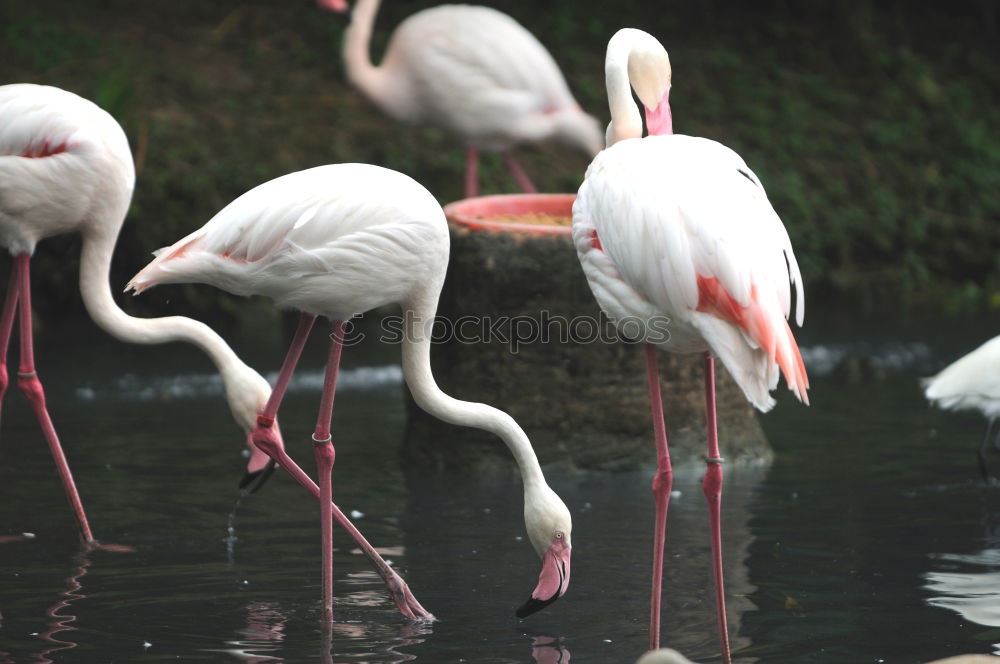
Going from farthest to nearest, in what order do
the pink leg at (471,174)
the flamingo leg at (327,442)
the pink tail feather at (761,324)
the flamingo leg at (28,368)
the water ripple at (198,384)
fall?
1. the pink leg at (471,174)
2. the water ripple at (198,384)
3. the flamingo leg at (28,368)
4. the flamingo leg at (327,442)
5. the pink tail feather at (761,324)

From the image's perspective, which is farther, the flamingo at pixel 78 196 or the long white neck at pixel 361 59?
the long white neck at pixel 361 59

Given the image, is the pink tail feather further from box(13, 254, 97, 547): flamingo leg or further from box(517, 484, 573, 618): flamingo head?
box(13, 254, 97, 547): flamingo leg

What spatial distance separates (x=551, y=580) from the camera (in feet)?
14.0

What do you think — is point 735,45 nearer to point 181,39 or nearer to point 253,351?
point 181,39

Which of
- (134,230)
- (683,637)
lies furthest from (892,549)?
(134,230)

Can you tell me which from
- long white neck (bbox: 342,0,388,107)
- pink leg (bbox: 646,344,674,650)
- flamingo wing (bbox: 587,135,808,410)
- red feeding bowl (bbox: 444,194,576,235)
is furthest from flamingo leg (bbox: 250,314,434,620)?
long white neck (bbox: 342,0,388,107)

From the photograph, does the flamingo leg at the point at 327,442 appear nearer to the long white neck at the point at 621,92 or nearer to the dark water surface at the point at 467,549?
the dark water surface at the point at 467,549

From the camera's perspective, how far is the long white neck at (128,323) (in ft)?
17.5

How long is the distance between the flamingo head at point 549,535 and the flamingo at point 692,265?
275 mm

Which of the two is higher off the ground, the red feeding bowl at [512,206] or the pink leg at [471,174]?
the pink leg at [471,174]

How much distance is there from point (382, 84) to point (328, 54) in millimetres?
3780

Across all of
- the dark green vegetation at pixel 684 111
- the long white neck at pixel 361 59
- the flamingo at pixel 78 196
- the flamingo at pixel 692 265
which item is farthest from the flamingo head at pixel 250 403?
the dark green vegetation at pixel 684 111

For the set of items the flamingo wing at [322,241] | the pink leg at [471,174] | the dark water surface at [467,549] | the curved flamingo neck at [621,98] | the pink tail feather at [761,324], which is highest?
the curved flamingo neck at [621,98]

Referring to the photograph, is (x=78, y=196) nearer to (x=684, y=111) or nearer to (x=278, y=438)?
(x=278, y=438)
